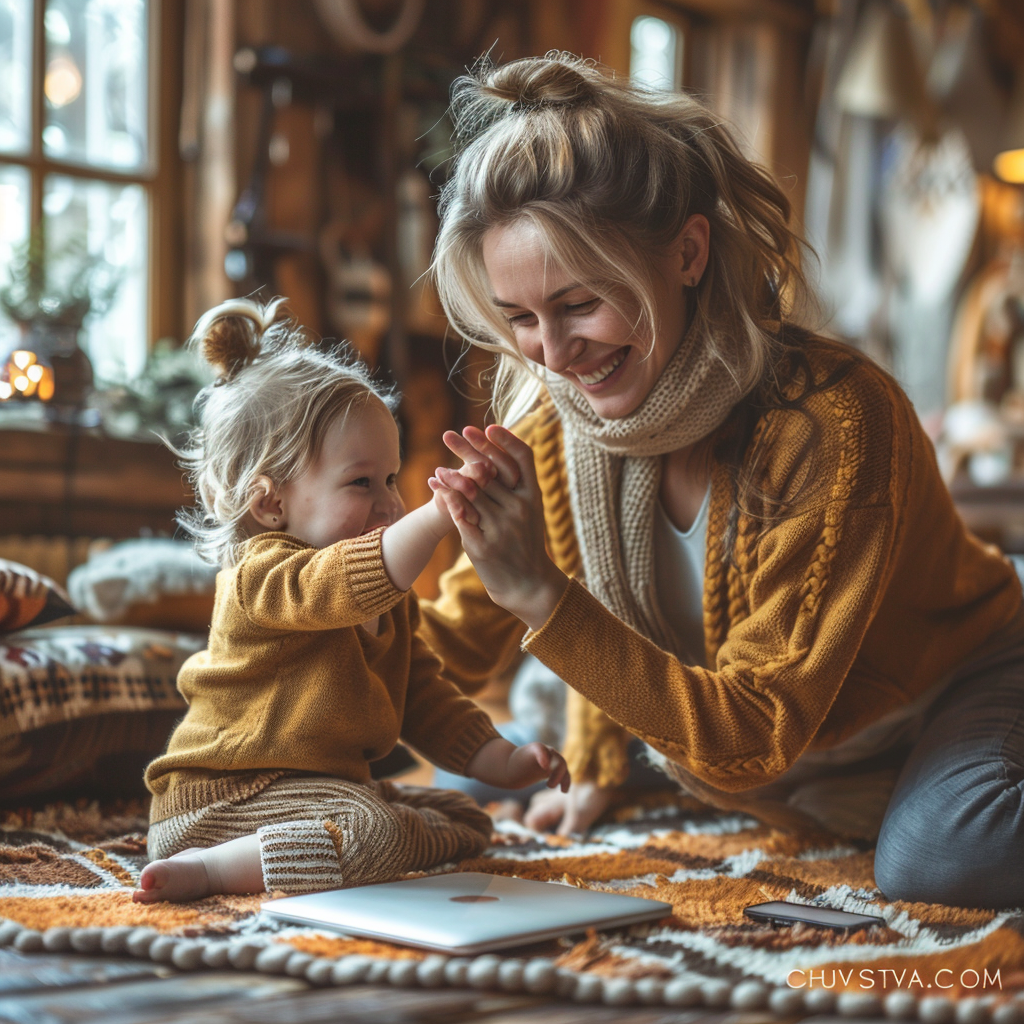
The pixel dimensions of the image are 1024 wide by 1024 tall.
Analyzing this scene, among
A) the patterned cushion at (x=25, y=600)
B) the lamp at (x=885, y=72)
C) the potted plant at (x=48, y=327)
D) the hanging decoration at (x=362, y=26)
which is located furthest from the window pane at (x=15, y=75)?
the lamp at (x=885, y=72)

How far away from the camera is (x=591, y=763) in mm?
1432

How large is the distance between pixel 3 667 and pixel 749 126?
3293mm

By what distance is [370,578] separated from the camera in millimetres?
957

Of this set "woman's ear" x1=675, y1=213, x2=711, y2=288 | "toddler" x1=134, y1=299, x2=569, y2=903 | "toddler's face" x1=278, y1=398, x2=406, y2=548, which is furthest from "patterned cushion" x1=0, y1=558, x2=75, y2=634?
"woman's ear" x1=675, y1=213, x2=711, y2=288

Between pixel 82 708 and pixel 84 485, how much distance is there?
26.8 inches

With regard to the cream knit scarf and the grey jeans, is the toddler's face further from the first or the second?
the grey jeans

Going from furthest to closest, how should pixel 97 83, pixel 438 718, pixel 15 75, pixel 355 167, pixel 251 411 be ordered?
1. pixel 355 167
2. pixel 97 83
3. pixel 15 75
4. pixel 438 718
5. pixel 251 411

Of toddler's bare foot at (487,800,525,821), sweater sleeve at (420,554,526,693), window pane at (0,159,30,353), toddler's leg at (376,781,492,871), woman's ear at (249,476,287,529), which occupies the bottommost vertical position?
toddler's bare foot at (487,800,525,821)

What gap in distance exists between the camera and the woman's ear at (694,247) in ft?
3.67

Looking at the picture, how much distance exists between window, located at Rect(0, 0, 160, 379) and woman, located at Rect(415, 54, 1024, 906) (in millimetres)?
1330

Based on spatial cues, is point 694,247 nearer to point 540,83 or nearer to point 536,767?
point 540,83

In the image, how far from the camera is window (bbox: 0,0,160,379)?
2.33 meters

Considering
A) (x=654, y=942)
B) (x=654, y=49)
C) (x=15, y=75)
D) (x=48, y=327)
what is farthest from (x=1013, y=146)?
(x=654, y=942)

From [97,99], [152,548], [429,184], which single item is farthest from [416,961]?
[429,184]
